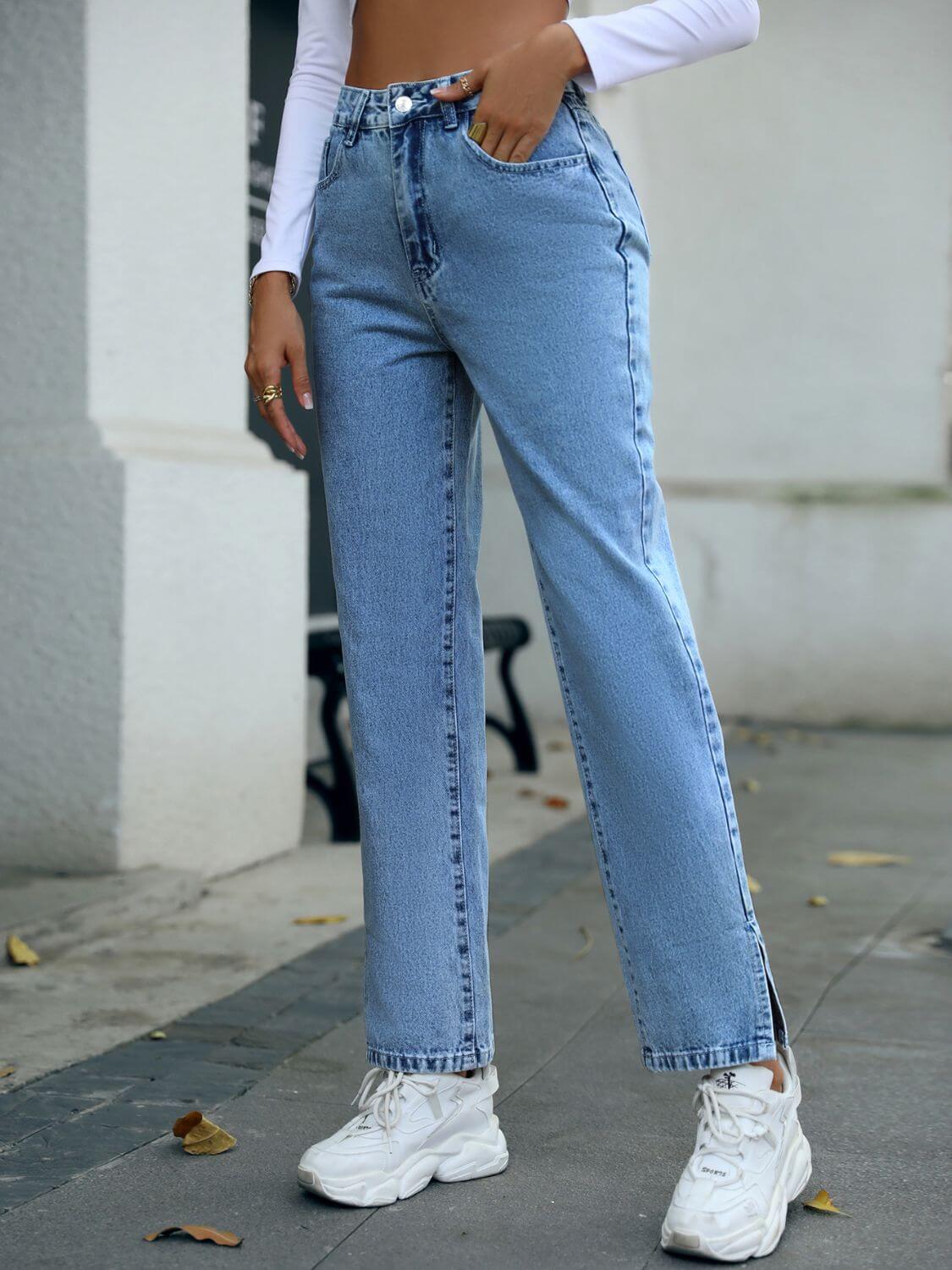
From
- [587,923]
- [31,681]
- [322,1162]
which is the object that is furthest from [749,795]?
[322,1162]

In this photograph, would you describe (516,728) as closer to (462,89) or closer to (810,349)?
(810,349)

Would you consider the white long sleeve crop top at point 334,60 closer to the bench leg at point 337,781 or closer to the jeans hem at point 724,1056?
the jeans hem at point 724,1056

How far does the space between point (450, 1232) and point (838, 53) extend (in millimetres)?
6797

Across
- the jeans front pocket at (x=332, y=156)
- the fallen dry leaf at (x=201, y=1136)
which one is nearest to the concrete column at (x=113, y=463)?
the fallen dry leaf at (x=201, y=1136)

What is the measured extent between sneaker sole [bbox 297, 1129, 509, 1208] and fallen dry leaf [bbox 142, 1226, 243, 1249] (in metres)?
0.13

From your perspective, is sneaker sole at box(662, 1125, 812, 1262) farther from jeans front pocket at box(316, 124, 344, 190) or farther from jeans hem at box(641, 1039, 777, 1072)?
jeans front pocket at box(316, 124, 344, 190)

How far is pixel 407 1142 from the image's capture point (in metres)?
2.07

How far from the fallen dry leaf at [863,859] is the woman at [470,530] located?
250 cm

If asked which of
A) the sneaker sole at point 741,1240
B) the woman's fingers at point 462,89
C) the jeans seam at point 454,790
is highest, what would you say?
the woman's fingers at point 462,89

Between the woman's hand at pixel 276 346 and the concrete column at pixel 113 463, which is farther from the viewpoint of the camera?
the concrete column at pixel 113 463

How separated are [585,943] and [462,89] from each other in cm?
208

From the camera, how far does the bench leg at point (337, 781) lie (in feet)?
15.0

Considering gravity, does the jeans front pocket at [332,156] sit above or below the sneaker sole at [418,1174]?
above

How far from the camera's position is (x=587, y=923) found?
3672mm
